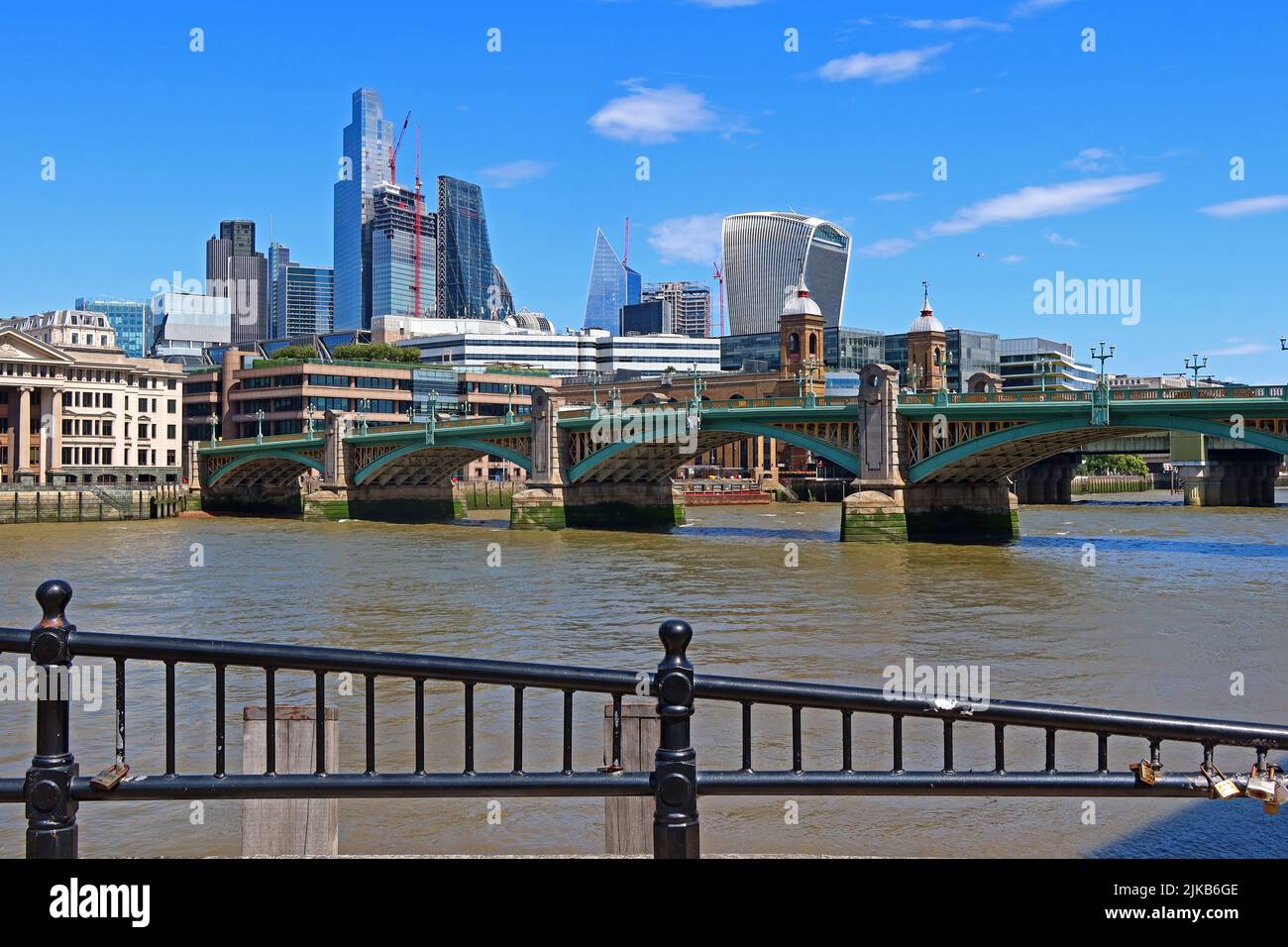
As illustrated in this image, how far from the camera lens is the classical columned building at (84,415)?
103 metres

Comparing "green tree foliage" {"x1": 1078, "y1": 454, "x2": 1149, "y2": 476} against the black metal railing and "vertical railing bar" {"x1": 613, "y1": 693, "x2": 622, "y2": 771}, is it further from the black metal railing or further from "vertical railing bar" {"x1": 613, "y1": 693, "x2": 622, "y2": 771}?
"vertical railing bar" {"x1": 613, "y1": 693, "x2": 622, "y2": 771}

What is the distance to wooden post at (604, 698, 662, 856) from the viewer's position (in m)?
5.96

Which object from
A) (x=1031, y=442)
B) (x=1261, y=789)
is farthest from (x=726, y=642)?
(x=1031, y=442)

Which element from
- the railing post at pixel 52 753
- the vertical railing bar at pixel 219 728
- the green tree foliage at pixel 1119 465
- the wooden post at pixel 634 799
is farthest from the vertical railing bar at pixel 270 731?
the green tree foliage at pixel 1119 465

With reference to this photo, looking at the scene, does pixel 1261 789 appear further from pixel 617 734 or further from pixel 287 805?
pixel 287 805

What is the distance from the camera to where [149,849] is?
1041 cm

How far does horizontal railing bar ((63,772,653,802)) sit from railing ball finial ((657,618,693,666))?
705 millimetres

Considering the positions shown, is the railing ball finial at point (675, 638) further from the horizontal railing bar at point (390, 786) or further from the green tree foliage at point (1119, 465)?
the green tree foliage at point (1119, 465)

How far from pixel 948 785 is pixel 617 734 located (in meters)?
1.58

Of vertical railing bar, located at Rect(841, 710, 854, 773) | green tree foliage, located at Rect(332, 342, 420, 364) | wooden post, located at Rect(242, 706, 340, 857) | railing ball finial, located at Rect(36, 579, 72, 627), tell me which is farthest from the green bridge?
green tree foliage, located at Rect(332, 342, 420, 364)

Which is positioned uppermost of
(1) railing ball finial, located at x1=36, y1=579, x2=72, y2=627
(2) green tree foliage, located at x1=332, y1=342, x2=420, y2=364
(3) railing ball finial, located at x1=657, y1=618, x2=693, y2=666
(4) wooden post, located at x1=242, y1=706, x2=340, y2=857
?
(2) green tree foliage, located at x1=332, y1=342, x2=420, y2=364

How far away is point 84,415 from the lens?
362ft
